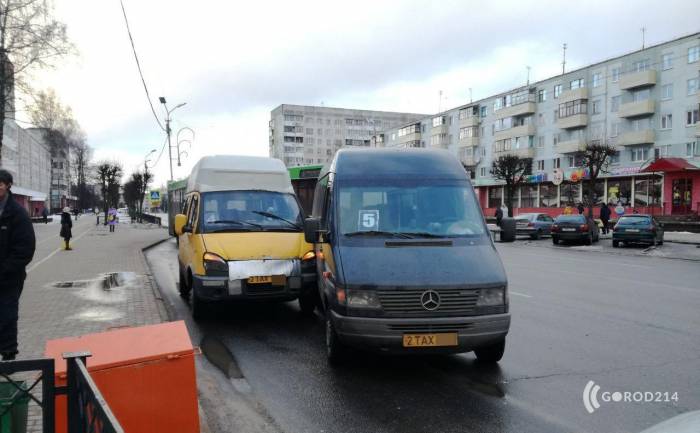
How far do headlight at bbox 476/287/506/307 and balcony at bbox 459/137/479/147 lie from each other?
6800 cm

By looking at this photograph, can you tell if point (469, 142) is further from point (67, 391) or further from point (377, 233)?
point (67, 391)

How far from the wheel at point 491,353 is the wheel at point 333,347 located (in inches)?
56.8

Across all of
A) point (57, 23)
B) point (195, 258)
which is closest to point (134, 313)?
point (195, 258)

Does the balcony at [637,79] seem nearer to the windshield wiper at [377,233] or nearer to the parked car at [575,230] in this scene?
the parked car at [575,230]

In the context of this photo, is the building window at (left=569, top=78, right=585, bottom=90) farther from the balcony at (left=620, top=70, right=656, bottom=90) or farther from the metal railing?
the metal railing

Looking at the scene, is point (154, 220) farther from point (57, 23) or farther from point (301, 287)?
point (301, 287)

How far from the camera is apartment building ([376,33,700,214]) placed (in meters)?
43.5

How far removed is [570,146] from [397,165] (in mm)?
53028

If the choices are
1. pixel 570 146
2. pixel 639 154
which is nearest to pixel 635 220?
pixel 639 154

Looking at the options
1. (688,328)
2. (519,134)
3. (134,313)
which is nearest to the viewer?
(688,328)

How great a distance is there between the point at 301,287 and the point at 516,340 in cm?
297

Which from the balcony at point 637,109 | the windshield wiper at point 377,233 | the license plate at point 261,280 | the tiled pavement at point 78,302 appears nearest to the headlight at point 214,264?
the license plate at point 261,280

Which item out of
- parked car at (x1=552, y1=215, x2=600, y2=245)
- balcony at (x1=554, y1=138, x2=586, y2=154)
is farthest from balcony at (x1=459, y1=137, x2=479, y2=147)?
parked car at (x1=552, y1=215, x2=600, y2=245)

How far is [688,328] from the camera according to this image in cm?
749
